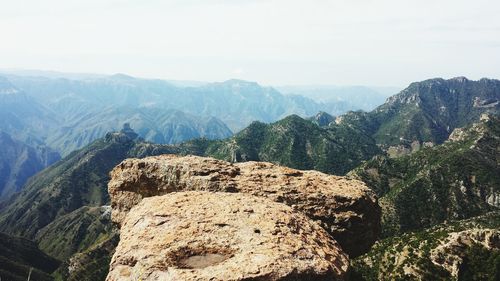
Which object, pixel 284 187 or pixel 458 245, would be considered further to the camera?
pixel 458 245

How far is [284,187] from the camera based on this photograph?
29.5 m

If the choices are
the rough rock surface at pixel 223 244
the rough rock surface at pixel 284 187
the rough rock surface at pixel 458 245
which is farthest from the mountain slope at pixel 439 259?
the rough rock surface at pixel 223 244

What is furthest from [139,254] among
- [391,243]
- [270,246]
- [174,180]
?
[391,243]

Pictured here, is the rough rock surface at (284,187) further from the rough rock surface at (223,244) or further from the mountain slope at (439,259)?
the mountain slope at (439,259)

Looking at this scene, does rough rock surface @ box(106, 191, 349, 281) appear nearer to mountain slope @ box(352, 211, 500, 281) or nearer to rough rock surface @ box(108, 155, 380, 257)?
rough rock surface @ box(108, 155, 380, 257)

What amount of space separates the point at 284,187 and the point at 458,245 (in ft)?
409

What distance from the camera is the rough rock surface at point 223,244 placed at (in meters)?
17.8

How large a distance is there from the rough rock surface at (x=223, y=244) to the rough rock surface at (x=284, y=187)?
14.9 ft

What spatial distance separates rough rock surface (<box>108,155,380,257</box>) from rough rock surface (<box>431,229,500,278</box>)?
359ft

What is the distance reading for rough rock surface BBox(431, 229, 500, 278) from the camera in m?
127

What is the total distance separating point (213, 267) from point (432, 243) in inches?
5172

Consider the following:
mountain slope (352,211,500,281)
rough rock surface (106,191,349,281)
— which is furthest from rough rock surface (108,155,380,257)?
mountain slope (352,211,500,281)

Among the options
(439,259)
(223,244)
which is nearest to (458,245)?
(439,259)

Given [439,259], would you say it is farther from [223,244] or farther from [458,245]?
[223,244]
